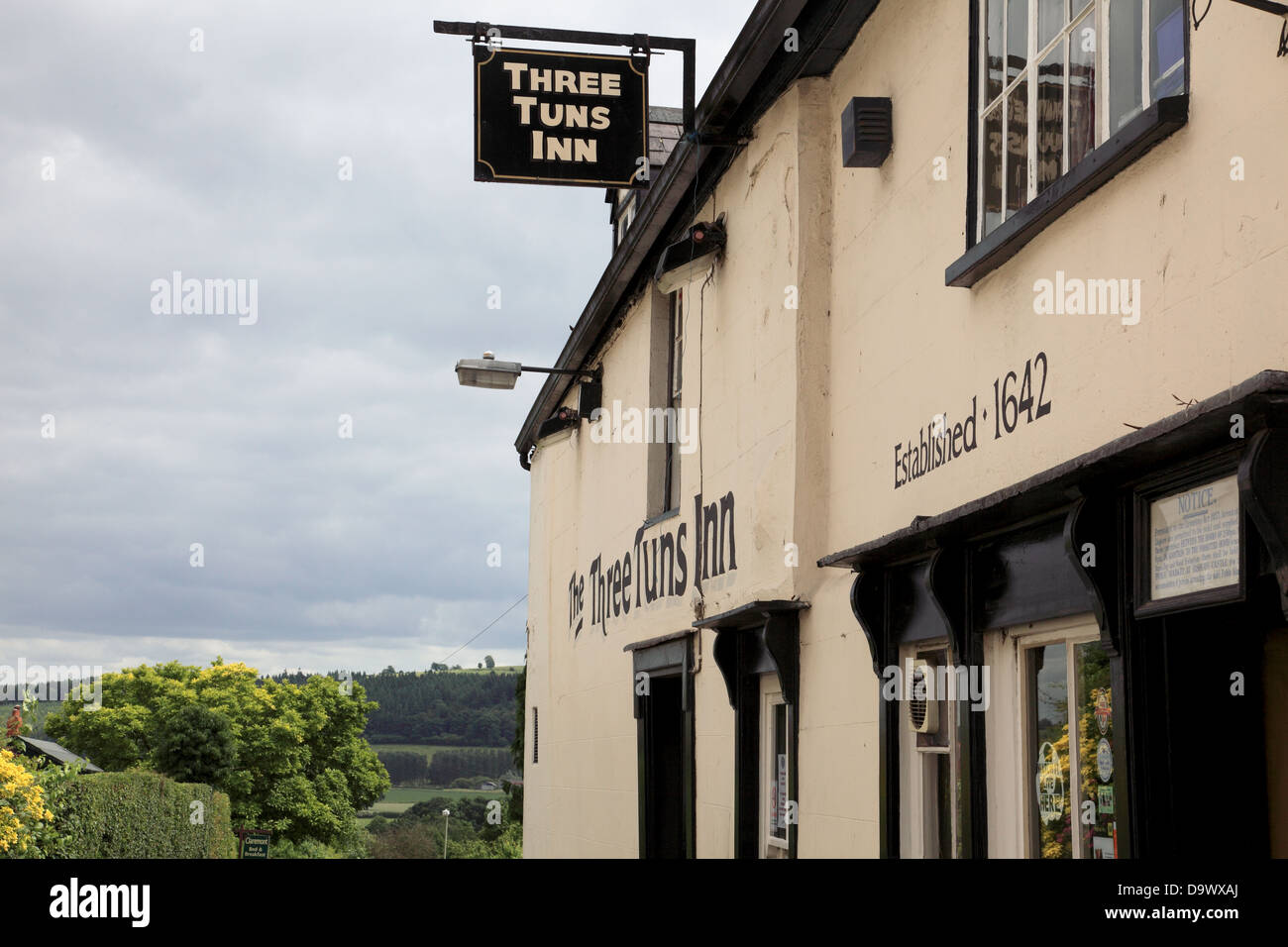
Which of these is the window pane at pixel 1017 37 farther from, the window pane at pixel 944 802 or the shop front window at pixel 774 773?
the shop front window at pixel 774 773

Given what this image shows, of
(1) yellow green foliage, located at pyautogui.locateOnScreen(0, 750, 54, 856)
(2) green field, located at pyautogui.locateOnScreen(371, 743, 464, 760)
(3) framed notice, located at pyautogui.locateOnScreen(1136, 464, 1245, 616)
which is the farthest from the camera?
(2) green field, located at pyautogui.locateOnScreen(371, 743, 464, 760)

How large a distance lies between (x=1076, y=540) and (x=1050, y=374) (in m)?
0.86

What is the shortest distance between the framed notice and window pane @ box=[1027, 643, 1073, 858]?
0.92 meters

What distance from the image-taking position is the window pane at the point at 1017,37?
17.3 ft

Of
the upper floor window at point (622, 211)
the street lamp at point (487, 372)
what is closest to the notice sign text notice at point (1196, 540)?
the street lamp at point (487, 372)

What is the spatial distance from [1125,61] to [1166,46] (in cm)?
27

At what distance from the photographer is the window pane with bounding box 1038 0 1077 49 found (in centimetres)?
498

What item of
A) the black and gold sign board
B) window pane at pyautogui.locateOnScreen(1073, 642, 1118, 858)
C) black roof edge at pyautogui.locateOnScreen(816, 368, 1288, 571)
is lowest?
window pane at pyautogui.locateOnScreen(1073, 642, 1118, 858)

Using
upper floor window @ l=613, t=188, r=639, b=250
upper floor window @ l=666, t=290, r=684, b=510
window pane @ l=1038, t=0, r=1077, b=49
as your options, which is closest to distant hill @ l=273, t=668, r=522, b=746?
upper floor window @ l=613, t=188, r=639, b=250

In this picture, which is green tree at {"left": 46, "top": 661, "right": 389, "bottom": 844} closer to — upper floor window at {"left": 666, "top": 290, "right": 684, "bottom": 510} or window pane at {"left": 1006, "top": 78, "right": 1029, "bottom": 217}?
upper floor window at {"left": 666, "top": 290, "right": 684, "bottom": 510}

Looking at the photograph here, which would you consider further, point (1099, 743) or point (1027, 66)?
point (1027, 66)
